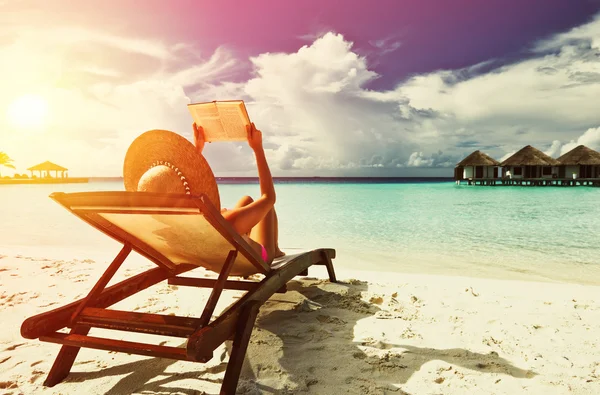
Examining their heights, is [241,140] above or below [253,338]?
above

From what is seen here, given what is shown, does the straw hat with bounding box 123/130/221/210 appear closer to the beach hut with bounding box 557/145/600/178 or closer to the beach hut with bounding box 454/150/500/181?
the beach hut with bounding box 454/150/500/181

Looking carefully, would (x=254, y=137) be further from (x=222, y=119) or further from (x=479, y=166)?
(x=479, y=166)

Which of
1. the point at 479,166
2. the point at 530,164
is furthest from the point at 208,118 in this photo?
the point at 479,166

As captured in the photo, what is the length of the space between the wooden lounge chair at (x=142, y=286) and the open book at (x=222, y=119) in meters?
0.75

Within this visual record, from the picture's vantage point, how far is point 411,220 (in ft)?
48.5

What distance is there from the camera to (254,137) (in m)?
2.58

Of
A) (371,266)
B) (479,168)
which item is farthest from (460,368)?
(479,168)

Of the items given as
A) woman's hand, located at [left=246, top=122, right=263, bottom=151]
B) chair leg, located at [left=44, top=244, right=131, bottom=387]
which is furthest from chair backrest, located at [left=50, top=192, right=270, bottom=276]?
woman's hand, located at [left=246, top=122, right=263, bottom=151]

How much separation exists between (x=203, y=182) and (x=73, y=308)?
1.03m

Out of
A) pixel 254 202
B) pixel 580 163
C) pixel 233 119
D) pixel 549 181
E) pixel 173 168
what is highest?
pixel 580 163

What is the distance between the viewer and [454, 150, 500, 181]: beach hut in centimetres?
4075

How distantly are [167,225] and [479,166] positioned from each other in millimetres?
45590

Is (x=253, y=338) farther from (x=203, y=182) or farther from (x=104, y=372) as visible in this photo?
(x=203, y=182)

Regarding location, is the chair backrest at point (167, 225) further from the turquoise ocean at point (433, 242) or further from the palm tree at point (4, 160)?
the palm tree at point (4, 160)
